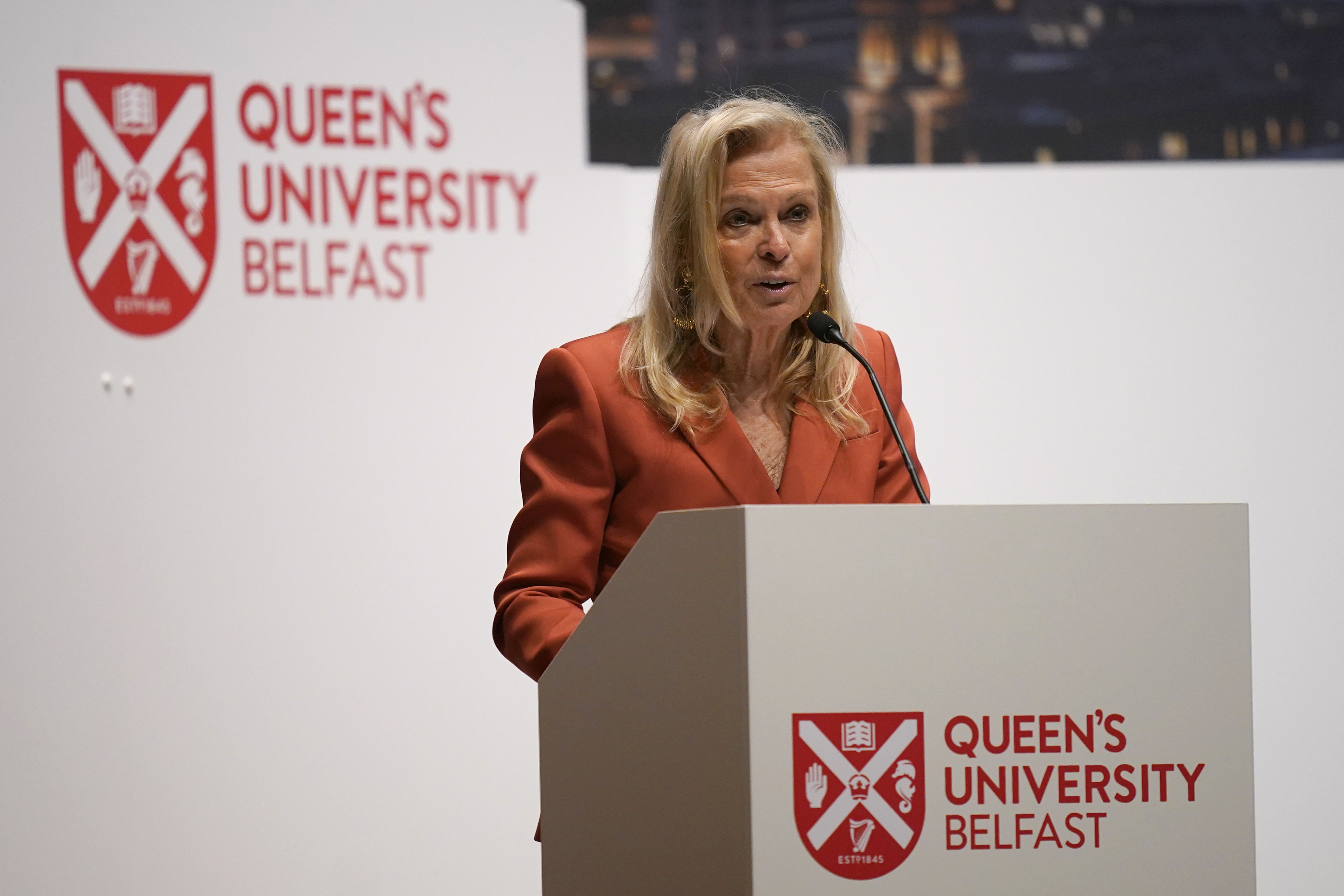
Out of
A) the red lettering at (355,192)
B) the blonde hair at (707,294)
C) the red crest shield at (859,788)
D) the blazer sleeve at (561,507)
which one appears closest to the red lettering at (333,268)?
the red lettering at (355,192)

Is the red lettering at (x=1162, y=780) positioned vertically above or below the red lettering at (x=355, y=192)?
below

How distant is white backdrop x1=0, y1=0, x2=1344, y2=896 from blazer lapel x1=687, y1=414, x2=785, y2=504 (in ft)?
4.83

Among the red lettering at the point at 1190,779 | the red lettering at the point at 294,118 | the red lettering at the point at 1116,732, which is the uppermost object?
the red lettering at the point at 294,118

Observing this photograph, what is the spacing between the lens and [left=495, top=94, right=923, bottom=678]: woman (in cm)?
161

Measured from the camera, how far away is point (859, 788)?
3.44ft

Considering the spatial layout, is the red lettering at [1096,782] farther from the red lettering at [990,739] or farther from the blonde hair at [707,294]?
the blonde hair at [707,294]

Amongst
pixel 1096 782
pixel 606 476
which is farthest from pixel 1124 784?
pixel 606 476

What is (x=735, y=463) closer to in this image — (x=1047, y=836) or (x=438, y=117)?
(x=1047, y=836)

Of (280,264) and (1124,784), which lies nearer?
(1124,784)

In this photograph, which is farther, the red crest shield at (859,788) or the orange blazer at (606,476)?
the orange blazer at (606,476)

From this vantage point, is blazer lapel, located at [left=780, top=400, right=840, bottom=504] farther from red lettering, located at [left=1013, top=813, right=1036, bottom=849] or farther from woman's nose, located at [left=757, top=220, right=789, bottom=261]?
red lettering, located at [left=1013, top=813, right=1036, bottom=849]

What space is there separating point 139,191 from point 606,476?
1741 millimetres

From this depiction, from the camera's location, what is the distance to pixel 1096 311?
3.29 m

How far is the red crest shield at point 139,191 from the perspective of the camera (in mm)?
2785
